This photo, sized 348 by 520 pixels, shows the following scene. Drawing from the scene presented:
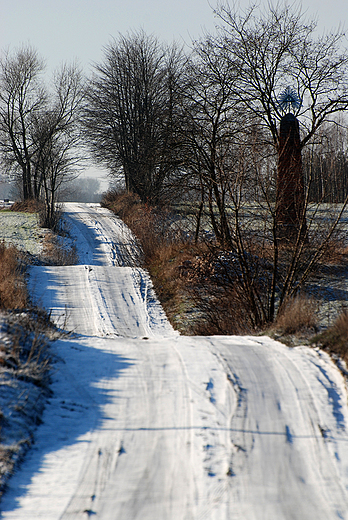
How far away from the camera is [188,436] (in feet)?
11.4

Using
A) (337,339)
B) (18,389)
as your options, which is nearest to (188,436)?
(18,389)

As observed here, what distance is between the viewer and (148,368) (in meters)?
4.67

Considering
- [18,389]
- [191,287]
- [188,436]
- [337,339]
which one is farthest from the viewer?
[191,287]

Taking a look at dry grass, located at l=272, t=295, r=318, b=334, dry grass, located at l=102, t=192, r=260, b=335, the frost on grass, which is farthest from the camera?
dry grass, located at l=102, t=192, r=260, b=335

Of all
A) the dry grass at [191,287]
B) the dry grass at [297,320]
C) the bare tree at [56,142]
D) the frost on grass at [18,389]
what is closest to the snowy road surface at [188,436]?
the frost on grass at [18,389]

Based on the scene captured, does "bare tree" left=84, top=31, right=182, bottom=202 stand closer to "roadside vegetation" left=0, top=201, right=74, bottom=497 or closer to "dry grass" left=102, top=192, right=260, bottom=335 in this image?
"dry grass" left=102, top=192, right=260, bottom=335

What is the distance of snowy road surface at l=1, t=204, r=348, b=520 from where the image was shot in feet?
9.34

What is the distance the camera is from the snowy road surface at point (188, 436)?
9.34 ft

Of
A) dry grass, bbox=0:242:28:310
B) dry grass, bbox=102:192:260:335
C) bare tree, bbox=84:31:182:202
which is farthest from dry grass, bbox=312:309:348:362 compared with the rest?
bare tree, bbox=84:31:182:202

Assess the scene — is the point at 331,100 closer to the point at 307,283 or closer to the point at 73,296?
the point at 307,283

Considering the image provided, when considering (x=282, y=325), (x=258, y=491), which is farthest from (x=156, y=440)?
(x=282, y=325)

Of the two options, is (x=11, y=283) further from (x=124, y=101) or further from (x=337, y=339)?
(x=124, y=101)

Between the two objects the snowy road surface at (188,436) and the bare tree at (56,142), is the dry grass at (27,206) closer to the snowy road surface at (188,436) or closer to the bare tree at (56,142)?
the bare tree at (56,142)

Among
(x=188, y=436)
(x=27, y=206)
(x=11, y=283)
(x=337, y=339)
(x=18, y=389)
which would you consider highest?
(x=27, y=206)
